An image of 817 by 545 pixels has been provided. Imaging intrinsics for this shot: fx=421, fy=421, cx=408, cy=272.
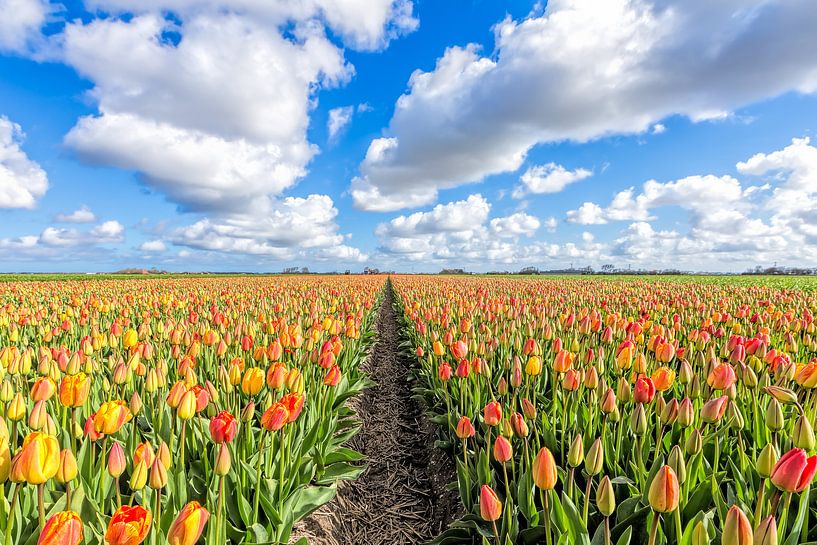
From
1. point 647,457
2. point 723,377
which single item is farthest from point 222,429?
point 723,377

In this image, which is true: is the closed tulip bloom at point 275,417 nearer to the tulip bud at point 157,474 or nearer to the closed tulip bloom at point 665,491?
the tulip bud at point 157,474

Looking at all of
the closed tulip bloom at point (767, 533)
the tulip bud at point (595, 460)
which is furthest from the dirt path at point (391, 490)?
the closed tulip bloom at point (767, 533)

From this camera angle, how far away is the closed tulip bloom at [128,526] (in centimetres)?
127

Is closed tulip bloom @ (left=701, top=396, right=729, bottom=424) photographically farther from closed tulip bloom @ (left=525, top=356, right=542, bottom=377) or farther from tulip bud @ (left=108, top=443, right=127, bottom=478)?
tulip bud @ (left=108, top=443, right=127, bottom=478)

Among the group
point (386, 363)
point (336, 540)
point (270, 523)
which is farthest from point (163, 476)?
point (386, 363)

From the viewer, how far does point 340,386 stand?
4.89 metres

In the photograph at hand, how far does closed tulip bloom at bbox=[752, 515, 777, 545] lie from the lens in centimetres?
124

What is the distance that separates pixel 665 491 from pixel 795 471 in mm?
426

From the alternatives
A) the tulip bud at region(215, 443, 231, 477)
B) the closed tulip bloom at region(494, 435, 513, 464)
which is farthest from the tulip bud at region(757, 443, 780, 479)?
the tulip bud at region(215, 443, 231, 477)

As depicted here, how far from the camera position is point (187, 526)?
1.36 metres

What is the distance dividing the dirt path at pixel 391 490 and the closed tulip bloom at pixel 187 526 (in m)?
1.62

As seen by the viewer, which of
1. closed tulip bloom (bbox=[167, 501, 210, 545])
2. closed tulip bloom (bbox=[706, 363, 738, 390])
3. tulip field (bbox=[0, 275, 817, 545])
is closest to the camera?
closed tulip bloom (bbox=[167, 501, 210, 545])

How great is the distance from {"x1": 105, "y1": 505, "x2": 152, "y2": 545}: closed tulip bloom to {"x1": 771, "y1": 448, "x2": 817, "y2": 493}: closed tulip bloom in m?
2.08

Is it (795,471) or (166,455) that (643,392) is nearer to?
(795,471)
